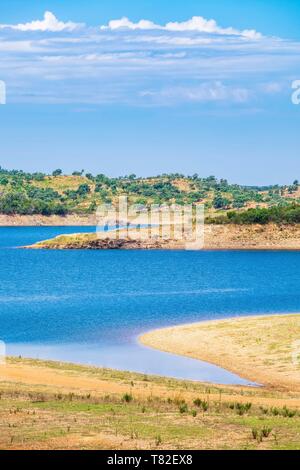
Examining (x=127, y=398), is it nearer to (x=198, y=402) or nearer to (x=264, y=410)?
(x=198, y=402)

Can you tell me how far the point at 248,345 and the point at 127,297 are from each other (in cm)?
2670

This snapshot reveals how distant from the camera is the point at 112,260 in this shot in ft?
375

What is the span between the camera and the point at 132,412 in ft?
91.8

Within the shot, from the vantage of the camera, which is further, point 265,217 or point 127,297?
point 265,217

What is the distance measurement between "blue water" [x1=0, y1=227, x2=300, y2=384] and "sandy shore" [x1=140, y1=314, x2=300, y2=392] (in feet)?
3.40

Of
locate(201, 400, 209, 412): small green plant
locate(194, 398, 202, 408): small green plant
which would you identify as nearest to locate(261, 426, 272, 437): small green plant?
locate(201, 400, 209, 412): small green plant

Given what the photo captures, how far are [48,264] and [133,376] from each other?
73417 millimetres

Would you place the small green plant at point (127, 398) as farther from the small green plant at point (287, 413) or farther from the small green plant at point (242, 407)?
the small green plant at point (287, 413)

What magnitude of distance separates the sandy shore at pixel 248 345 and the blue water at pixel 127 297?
40.8 inches

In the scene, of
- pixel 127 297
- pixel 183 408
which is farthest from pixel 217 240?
pixel 183 408

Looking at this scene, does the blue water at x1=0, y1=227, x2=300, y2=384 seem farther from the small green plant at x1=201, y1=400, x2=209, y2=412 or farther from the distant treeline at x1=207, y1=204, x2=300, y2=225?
the small green plant at x1=201, y1=400, x2=209, y2=412

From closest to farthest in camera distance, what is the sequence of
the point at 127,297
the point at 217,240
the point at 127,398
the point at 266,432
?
the point at 266,432 < the point at 127,398 < the point at 127,297 < the point at 217,240

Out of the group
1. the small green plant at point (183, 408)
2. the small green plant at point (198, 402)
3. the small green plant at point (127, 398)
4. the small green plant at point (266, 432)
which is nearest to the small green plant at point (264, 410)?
the small green plant at point (198, 402)

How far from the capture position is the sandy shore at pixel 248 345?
130ft
